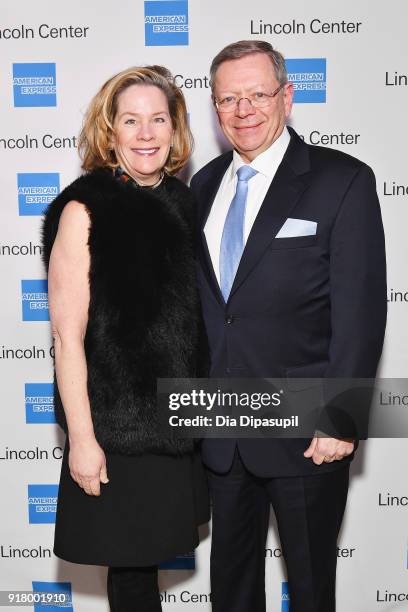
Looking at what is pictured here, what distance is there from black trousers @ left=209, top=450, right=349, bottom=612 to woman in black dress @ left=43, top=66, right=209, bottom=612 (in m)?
0.19

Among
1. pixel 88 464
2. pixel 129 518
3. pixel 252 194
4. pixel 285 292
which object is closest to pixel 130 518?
pixel 129 518

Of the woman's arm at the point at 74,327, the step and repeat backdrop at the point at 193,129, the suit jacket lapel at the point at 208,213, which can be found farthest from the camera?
the step and repeat backdrop at the point at 193,129

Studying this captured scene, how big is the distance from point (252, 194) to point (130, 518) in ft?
3.17

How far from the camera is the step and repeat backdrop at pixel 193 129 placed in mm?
2375

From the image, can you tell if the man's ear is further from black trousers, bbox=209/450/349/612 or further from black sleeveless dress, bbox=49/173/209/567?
black trousers, bbox=209/450/349/612

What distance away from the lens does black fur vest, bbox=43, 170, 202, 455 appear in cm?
170

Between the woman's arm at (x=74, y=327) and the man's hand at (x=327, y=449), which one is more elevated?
the woman's arm at (x=74, y=327)

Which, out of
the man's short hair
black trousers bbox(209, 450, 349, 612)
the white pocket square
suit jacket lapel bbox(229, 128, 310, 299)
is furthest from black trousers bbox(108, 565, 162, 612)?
the man's short hair

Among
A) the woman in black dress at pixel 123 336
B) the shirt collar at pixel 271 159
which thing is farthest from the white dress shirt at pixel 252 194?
the woman in black dress at pixel 123 336

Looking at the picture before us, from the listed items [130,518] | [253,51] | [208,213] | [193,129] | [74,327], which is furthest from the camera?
[193,129]

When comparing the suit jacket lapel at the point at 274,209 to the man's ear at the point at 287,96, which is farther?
the man's ear at the point at 287,96

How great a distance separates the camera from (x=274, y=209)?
6.04 feet
